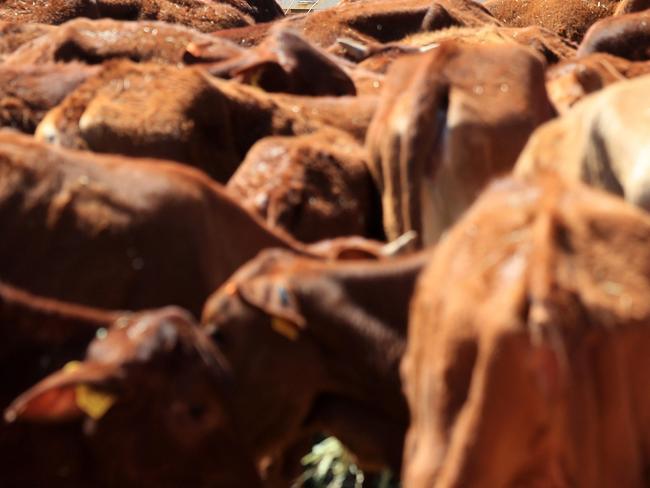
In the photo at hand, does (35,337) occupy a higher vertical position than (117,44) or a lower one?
higher

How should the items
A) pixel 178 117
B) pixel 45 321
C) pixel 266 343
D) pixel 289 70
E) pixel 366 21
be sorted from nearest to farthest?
pixel 45 321, pixel 266 343, pixel 178 117, pixel 289 70, pixel 366 21

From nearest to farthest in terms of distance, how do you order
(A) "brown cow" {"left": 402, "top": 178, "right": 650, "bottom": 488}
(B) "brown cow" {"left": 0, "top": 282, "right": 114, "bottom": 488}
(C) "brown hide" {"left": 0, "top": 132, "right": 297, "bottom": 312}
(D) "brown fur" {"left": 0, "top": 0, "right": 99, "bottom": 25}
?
1. (A) "brown cow" {"left": 402, "top": 178, "right": 650, "bottom": 488}
2. (B) "brown cow" {"left": 0, "top": 282, "right": 114, "bottom": 488}
3. (C) "brown hide" {"left": 0, "top": 132, "right": 297, "bottom": 312}
4. (D) "brown fur" {"left": 0, "top": 0, "right": 99, "bottom": 25}

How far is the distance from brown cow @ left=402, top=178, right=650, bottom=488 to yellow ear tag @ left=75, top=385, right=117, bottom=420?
109 cm

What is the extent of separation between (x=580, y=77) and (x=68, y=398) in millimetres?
3973

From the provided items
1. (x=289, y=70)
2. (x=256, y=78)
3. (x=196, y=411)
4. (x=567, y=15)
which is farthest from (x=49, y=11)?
(x=196, y=411)

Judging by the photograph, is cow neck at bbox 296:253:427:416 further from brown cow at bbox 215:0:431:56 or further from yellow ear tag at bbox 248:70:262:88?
brown cow at bbox 215:0:431:56

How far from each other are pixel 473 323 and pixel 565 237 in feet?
0.97

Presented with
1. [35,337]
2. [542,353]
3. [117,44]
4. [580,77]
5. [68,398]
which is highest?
[542,353]

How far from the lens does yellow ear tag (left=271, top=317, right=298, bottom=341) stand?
5.56 metres

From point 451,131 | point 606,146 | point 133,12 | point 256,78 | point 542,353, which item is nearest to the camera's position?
point 542,353

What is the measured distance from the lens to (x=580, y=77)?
8430 millimetres

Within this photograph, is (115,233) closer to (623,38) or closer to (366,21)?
(623,38)

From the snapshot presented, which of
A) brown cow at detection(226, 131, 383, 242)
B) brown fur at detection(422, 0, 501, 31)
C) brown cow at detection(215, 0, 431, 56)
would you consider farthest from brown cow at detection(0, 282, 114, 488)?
brown fur at detection(422, 0, 501, 31)

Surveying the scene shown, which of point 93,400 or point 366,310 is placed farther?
point 366,310
